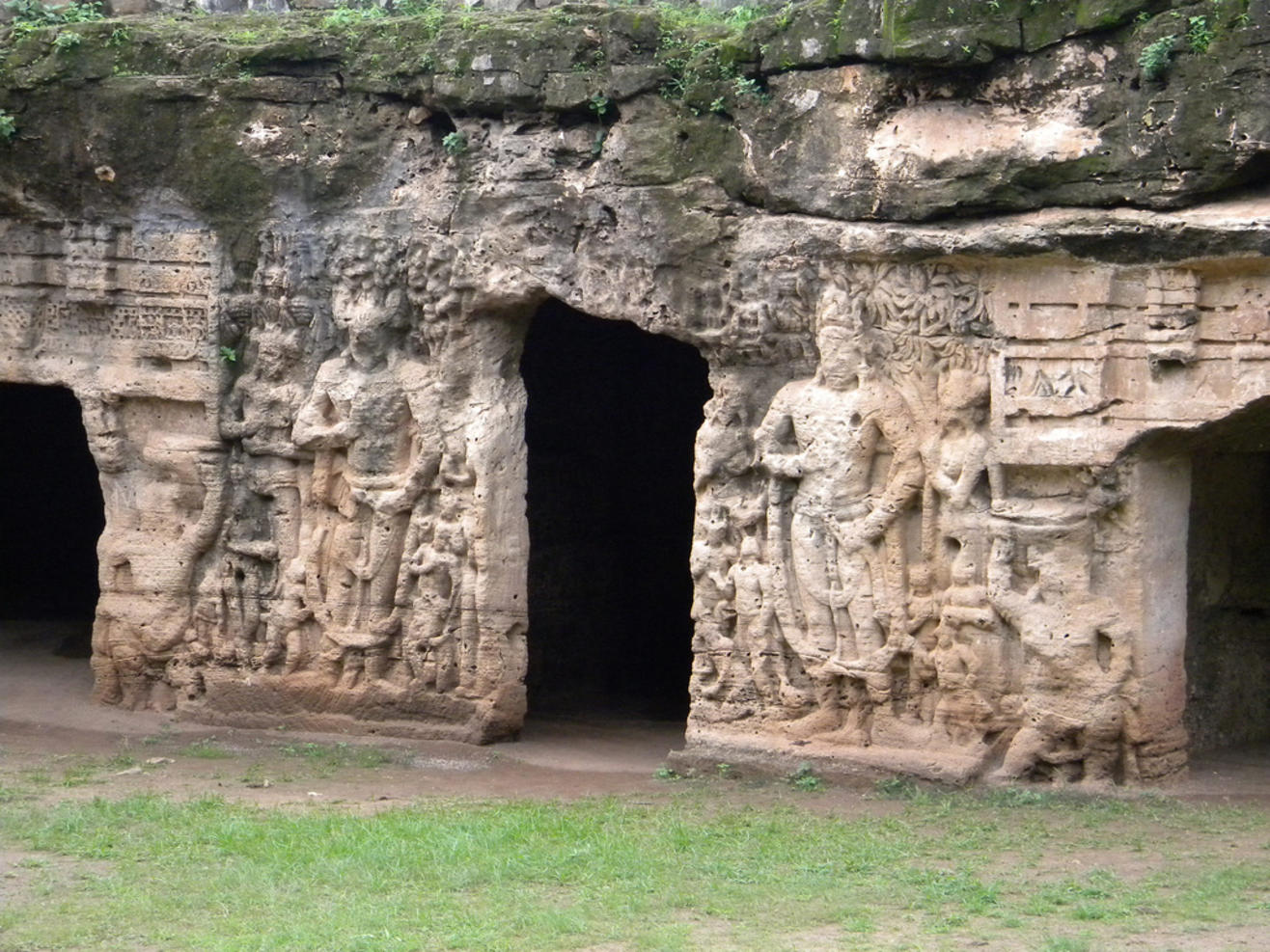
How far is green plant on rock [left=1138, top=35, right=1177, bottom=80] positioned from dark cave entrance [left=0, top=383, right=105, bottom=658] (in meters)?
8.96

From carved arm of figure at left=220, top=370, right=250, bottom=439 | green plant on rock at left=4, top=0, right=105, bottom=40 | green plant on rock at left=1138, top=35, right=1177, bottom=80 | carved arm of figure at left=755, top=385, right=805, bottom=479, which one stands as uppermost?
green plant on rock at left=4, top=0, right=105, bottom=40

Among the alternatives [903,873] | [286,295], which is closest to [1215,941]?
[903,873]

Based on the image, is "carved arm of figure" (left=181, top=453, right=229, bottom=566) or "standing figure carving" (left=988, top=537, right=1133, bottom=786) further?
"carved arm of figure" (left=181, top=453, right=229, bottom=566)

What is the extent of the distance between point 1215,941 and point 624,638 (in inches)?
274

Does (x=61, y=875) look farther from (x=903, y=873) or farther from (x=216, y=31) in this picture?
(x=216, y=31)

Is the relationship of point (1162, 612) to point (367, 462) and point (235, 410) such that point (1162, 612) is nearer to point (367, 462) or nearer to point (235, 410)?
point (367, 462)

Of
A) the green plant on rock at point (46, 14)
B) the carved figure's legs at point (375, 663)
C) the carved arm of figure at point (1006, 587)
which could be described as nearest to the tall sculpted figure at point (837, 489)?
the carved arm of figure at point (1006, 587)

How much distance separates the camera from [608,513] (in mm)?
14414

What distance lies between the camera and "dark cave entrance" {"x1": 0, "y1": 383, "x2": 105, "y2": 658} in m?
15.9

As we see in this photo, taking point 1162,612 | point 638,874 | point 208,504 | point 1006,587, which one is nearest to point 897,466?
point 1006,587

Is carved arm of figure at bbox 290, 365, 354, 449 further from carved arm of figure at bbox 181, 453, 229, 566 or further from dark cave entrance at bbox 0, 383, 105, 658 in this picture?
dark cave entrance at bbox 0, 383, 105, 658

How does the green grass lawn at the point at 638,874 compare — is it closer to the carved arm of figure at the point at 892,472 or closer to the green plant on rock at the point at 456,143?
the carved arm of figure at the point at 892,472

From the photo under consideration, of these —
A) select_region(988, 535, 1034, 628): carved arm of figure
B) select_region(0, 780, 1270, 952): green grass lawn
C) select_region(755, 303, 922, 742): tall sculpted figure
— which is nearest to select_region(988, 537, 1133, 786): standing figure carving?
select_region(988, 535, 1034, 628): carved arm of figure

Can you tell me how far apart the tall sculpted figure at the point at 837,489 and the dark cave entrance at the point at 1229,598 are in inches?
62.7
